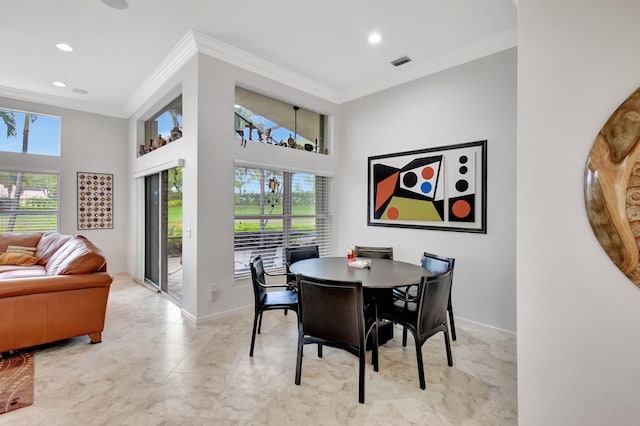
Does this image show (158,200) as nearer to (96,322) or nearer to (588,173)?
(96,322)

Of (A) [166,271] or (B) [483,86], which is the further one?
(A) [166,271]

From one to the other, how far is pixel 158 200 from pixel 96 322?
220cm

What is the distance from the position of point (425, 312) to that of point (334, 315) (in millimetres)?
709

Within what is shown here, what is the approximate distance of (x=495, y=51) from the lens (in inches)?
131

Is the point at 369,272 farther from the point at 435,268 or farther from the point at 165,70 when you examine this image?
the point at 165,70

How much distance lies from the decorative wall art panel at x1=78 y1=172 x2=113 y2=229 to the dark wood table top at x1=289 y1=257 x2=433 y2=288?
475 cm

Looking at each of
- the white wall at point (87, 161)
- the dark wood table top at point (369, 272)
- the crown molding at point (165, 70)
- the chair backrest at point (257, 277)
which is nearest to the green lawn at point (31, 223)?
the white wall at point (87, 161)

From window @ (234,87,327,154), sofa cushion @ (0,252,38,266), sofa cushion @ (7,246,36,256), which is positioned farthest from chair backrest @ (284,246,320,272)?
sofa cushion @ (7,246,36,256)

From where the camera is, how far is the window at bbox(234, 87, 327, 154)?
4.06 m

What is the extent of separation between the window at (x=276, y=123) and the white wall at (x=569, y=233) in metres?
3.17

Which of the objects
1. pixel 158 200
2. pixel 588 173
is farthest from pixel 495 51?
pixel 158 200

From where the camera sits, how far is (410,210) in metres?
4.04

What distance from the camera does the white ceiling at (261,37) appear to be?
2896 mm

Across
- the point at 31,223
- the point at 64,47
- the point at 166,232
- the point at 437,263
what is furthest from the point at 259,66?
the point at 31,223
